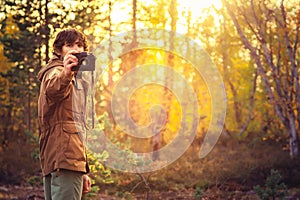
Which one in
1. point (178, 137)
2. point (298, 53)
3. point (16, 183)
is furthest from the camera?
point (178, 137)

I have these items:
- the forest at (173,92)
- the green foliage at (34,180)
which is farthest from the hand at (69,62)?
the green foliage at (34,180)

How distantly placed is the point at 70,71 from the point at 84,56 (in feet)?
0.45

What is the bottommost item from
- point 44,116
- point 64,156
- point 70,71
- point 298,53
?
point 64,156

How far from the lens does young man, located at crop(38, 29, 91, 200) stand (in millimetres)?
2959

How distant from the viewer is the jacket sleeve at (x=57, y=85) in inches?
114

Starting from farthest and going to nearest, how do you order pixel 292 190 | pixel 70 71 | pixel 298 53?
pixel 298 53
pixel 292 190
pixel 70 71

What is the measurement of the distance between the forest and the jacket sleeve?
4.41 meters

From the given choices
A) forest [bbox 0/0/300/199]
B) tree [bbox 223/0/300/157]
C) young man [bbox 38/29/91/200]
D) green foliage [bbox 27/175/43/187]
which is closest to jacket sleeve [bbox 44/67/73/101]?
young man [bbox 38/29/91/200]

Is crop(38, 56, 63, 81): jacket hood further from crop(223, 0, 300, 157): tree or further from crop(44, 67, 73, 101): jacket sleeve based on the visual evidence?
crop(223, 0, 300, 157): tree

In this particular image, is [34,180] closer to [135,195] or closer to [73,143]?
[135,195]

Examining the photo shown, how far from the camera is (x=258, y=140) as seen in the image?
18078 mm

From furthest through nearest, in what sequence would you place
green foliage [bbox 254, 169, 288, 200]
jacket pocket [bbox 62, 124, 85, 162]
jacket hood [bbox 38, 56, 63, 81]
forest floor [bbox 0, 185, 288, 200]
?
forest floor [bbox 0, 185, 288, 200], green foliage [bbox 254, 169, 288, 200], jacket hood [bbox 38, 56, 63, 81], jacket pocket [bbox 62, 124, 85, 162]

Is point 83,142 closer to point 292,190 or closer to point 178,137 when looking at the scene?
point 292,190

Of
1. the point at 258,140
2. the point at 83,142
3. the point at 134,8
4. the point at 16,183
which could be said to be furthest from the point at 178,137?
the point at 83,142
